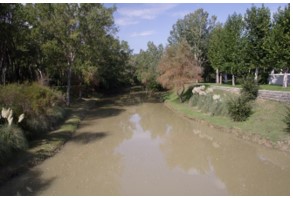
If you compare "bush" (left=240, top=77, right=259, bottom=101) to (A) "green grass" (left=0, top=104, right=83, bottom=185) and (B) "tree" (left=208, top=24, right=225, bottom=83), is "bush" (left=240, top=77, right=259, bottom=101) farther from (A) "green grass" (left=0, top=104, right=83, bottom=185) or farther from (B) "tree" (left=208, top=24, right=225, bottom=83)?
(B) "tree" (left=208, top=24, right=225, bottom=83)

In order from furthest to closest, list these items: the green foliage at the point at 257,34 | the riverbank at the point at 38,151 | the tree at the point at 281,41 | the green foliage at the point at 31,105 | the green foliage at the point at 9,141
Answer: the green foliage at the point at 257,34, the tree at the point at 281,41, the green foliage at the point at 31,105, the green foliage at the point at 9,141, the riverbank at the point at 38,151

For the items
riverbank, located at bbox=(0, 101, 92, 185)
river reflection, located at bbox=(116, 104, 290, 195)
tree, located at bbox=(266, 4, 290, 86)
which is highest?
tree, located at bbox=(266, 4, 290, 86)

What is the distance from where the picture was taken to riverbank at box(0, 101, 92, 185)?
40.9 ft

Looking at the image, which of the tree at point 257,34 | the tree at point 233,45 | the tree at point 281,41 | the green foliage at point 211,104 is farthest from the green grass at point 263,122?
the tree at point 233,45

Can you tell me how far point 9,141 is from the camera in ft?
44.7

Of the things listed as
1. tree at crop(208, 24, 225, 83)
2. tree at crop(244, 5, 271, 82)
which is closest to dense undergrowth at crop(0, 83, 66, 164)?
tree at crop(244, 5, 271, 82)

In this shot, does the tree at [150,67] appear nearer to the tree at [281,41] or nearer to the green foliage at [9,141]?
the tree at [281,41]

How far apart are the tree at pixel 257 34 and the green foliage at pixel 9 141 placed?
21290 mm

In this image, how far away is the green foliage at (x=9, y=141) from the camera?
12869 mm

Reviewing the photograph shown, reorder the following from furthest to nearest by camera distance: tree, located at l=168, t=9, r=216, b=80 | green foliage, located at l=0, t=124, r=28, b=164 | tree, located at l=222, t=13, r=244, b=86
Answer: tree, located at l=168, t=9, r=216, b=80, tree, located at l=222, t=13, r=244, b=86, green foliage, located at l=0, t=124, r=28, b=164

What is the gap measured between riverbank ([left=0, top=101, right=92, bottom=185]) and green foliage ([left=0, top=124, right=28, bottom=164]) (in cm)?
27

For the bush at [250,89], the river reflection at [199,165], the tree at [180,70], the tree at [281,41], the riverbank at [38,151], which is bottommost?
the river reflection at [199,165]

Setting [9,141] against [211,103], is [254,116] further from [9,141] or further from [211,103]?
[9,141]

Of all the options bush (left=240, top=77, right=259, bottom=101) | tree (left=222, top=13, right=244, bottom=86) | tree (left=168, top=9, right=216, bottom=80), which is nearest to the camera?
bush (left=240, top=77, right=259, bottom=101)
